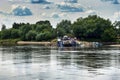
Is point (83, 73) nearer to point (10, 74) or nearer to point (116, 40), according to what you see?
point (10, 74)

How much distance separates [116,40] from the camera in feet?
631

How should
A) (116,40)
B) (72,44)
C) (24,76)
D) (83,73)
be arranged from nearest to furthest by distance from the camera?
(24,76), (83,73), (72,44), (116,40)

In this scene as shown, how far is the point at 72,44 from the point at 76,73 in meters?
105

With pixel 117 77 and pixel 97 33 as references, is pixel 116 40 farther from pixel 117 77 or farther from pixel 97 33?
pixel 117 77

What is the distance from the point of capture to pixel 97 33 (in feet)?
654

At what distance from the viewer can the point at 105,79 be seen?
3512cm

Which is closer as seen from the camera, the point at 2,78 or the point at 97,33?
the point at 2,78

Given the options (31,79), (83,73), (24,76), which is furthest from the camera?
(83,73)

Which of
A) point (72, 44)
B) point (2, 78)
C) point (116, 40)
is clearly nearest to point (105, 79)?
point (2, 78)

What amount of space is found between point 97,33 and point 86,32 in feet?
16.8

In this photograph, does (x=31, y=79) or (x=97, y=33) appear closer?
(x=31, y=79)

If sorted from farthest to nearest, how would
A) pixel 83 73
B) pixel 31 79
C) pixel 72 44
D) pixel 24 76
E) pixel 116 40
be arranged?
pixel 116 40, pixel 72 44, pixel 83 73, pixel 24 76, pixel 31 79

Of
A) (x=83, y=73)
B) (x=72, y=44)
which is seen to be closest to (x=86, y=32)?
(x=72, y=44)

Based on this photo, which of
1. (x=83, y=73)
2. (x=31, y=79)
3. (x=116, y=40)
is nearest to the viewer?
(x=31, y=79)
